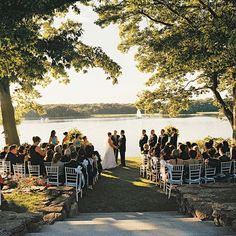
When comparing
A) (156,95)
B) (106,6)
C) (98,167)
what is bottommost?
(98,167)

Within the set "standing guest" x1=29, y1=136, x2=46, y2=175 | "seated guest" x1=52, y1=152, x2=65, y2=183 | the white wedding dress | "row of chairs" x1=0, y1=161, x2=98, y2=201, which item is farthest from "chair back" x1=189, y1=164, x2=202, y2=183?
the white wedding dress

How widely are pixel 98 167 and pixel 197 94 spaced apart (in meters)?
12.9

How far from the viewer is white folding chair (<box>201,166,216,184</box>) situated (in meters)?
12.8

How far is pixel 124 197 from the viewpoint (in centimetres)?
1224

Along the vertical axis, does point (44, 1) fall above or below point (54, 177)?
above

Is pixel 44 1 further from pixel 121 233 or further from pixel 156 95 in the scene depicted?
pixel 156 95

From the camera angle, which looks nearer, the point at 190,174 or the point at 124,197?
the point at 124,197

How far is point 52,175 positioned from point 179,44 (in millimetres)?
8331

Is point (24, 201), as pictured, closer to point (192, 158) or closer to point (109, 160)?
point (192, 158)

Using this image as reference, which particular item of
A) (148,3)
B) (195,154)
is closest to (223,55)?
(148,3)

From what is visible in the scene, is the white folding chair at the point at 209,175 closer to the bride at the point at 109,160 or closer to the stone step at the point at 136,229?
the stone step at the point at 136,229

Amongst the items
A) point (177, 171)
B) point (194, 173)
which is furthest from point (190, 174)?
point (177, 171)

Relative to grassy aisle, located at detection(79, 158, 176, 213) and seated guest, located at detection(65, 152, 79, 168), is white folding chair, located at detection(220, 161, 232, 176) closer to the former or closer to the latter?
grassy aisle, located at detection(79, 158, 176, 213)

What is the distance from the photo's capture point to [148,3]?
2011 cm
